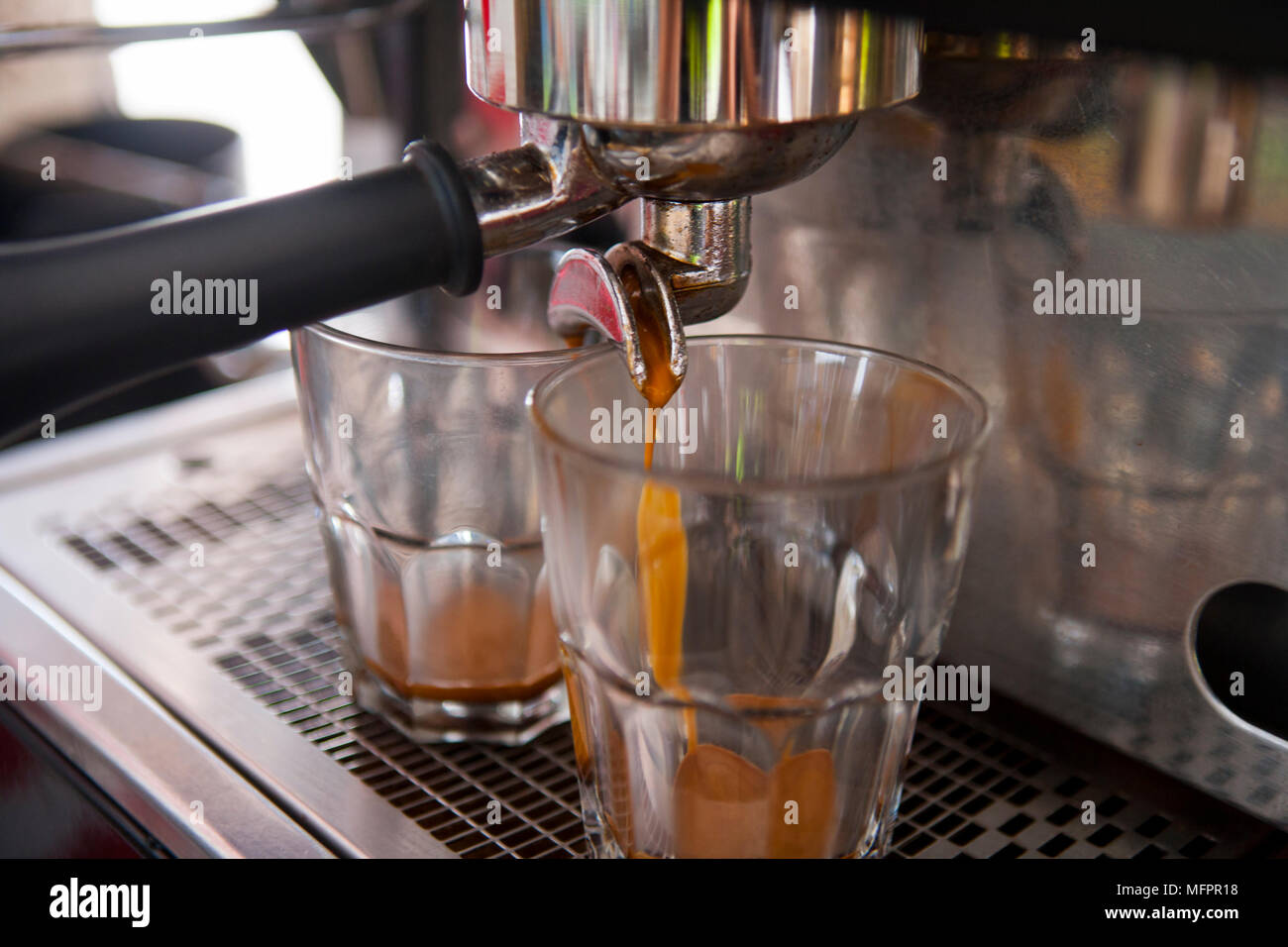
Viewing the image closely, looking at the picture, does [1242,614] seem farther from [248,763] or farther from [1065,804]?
[248,763]

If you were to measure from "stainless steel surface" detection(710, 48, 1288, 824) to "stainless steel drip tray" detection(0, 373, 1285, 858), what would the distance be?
0.02m

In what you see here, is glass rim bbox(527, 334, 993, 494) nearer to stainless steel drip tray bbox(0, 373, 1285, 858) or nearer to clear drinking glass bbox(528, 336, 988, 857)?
clear drinking glass bbox(528, 336, 988, 857)

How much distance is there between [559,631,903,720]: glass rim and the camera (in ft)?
1.06

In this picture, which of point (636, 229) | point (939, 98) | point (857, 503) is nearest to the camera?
point (857, 503)

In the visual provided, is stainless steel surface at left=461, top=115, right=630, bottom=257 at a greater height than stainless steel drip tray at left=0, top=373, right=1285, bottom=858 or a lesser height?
greater

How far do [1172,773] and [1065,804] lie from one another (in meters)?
0.03

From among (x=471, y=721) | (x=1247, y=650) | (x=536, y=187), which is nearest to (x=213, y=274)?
(x=536, y=187)

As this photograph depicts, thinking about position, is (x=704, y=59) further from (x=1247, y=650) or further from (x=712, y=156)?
(x=1247, y=650)

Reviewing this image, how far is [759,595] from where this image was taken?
33 cm

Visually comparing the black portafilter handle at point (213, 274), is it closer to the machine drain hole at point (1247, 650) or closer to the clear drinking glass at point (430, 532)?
the clear drinking glass at point (430, 532)

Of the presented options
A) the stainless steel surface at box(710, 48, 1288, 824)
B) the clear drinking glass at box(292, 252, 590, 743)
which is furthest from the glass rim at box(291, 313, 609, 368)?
the stainless steel surface at box(710, 48, 1288, 824)

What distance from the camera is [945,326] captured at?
0.42 m

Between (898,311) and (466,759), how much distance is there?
196 mm
